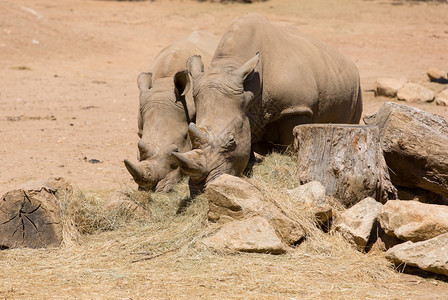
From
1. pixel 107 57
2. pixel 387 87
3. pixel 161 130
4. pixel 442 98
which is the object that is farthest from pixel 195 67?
pixel 107 57

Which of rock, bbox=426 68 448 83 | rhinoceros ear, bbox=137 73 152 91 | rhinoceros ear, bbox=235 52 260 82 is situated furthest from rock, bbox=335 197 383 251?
rock, bbox=426 68 448 83

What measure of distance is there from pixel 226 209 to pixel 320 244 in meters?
0.80

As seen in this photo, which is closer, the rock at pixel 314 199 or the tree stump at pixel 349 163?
the rock at pixel 314 199

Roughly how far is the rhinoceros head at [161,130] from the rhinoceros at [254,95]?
44 centimetres

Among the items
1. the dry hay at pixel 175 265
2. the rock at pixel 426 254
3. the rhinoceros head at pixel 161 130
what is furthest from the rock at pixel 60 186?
the rock at pixel 426 254

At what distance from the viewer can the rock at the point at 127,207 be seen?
6168 millimetres

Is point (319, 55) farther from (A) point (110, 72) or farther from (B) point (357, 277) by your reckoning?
(A) point (110, 72)

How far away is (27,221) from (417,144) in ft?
11.0

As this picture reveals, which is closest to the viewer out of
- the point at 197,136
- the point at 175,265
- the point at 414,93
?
the point at 175,265

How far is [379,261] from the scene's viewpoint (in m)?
5.12

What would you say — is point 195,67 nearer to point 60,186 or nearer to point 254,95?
point 254,95

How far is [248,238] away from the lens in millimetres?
5234

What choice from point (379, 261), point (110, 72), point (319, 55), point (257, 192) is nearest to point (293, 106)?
point (319, 55)

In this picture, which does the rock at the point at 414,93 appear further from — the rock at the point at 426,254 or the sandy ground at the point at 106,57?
the rock at the point at 426,254
